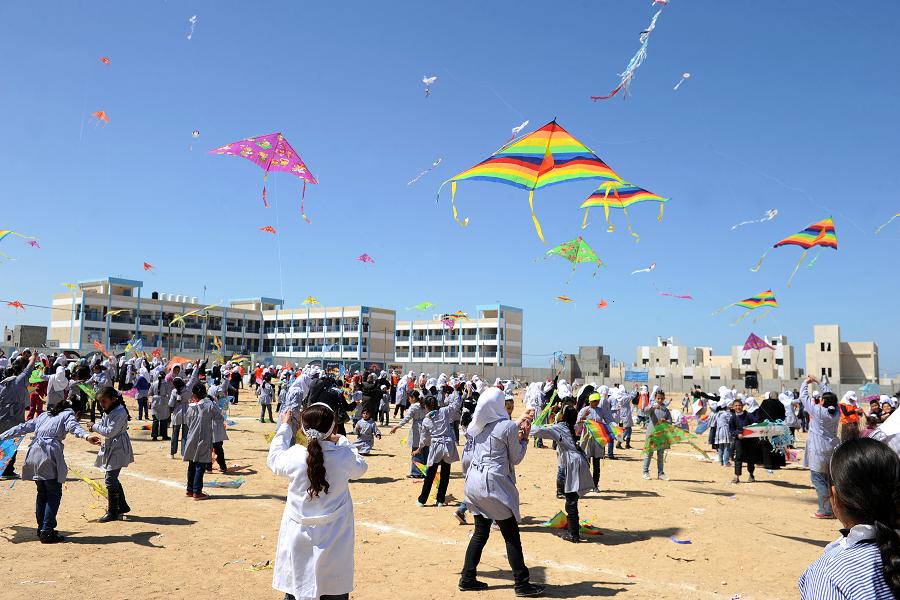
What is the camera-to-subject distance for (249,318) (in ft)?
265

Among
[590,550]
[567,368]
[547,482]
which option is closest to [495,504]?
[590,550]

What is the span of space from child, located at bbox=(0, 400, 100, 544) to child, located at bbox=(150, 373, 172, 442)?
28.5 ft

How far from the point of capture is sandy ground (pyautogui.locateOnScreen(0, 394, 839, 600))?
5.77 meters

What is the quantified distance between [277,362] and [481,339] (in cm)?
2861

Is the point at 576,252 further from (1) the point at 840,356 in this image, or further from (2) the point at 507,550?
(1) the point at 840,356

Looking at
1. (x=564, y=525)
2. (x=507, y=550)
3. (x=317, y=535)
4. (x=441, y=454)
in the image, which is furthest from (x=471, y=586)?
(x=441, y=454)

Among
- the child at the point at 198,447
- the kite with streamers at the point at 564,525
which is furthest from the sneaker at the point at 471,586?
the child at the point at 198,447

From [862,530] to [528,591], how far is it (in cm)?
416

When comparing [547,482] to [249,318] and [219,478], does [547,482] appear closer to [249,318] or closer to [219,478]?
[219,478]

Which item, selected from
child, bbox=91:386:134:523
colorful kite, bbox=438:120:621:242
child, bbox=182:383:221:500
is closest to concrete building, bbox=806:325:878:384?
colorful kite, bbox=438:120:621:242

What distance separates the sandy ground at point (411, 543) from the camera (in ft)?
18.9

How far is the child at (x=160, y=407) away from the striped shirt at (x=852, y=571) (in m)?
15.7

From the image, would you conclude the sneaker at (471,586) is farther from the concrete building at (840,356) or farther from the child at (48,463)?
the concrete building at (840,356)

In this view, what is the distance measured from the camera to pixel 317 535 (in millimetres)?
3750
